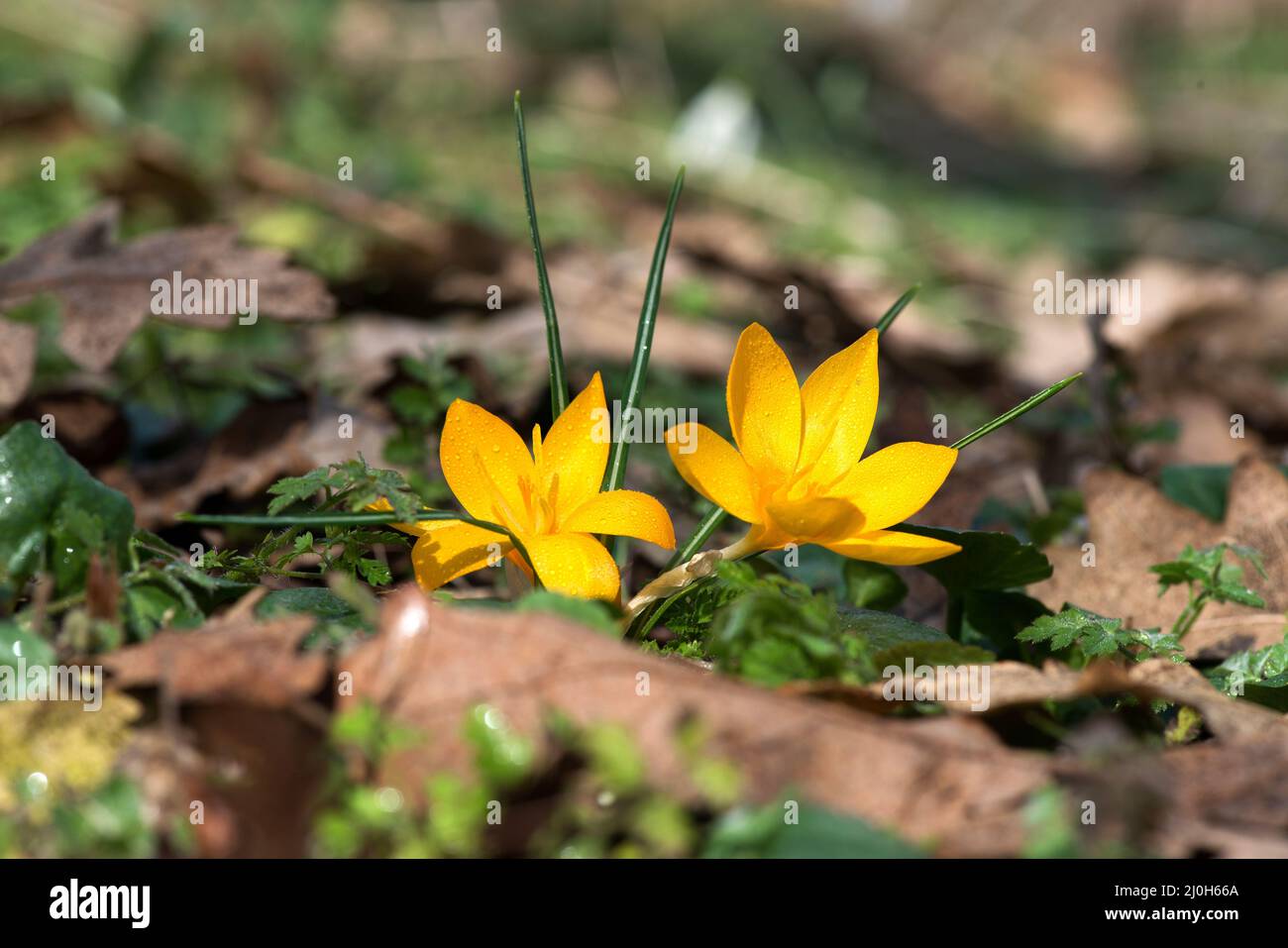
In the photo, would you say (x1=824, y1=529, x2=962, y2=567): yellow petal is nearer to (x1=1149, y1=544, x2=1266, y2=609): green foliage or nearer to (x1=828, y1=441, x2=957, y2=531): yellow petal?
(x1=828, y1=441, x2=957, y2=531): yellow petal

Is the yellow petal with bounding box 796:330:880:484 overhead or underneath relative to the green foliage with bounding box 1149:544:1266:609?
overhead

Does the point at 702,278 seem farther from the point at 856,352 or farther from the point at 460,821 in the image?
the point at 460,821

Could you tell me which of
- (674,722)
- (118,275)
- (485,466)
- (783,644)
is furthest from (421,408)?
(674,722)

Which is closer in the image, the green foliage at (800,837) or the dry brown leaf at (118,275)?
the green foliage at (800,837)

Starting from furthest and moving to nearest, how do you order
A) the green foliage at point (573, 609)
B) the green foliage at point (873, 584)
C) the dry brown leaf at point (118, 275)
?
the dry brown leaf at point (118, 275), the green foliage at point (873, 584), the green foliage at point (573, 609)

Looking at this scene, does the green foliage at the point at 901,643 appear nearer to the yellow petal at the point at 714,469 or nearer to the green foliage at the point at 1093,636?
the green foliage at the point at 1093,636

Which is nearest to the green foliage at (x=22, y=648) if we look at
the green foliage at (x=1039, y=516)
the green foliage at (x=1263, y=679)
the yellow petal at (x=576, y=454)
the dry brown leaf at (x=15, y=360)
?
the yellow petal at (x=576, y=454)

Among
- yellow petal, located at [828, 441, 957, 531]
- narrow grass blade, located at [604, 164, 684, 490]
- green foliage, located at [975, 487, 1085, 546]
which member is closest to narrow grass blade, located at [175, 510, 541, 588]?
narrow grass blade, located at [604, 164, 684, 490]
